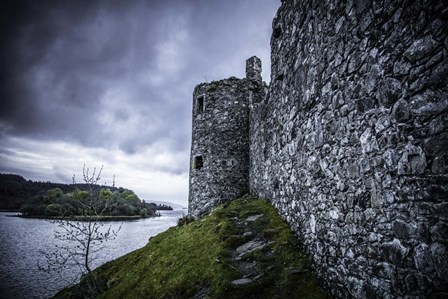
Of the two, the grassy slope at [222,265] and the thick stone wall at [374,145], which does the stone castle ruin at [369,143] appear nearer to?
the thick stone wall at [374,145]

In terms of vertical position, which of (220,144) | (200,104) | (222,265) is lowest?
(222,265)

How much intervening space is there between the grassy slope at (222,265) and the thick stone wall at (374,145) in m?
0.39

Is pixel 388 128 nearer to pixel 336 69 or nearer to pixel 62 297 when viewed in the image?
pixel 336 69

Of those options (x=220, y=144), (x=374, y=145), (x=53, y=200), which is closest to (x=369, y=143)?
(x=374, y=145)

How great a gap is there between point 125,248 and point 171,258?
25.8 metres

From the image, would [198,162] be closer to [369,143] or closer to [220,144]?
[220,144]

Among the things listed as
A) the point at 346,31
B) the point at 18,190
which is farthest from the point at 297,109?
the point at 18,190

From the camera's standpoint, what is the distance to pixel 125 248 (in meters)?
28.4

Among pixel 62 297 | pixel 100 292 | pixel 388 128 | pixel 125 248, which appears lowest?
pixel 125 248

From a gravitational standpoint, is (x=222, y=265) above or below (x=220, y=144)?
below

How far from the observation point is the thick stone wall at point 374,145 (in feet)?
6.41

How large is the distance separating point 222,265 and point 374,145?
3378mm

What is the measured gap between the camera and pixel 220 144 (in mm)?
11086

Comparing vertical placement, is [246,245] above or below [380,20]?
below
